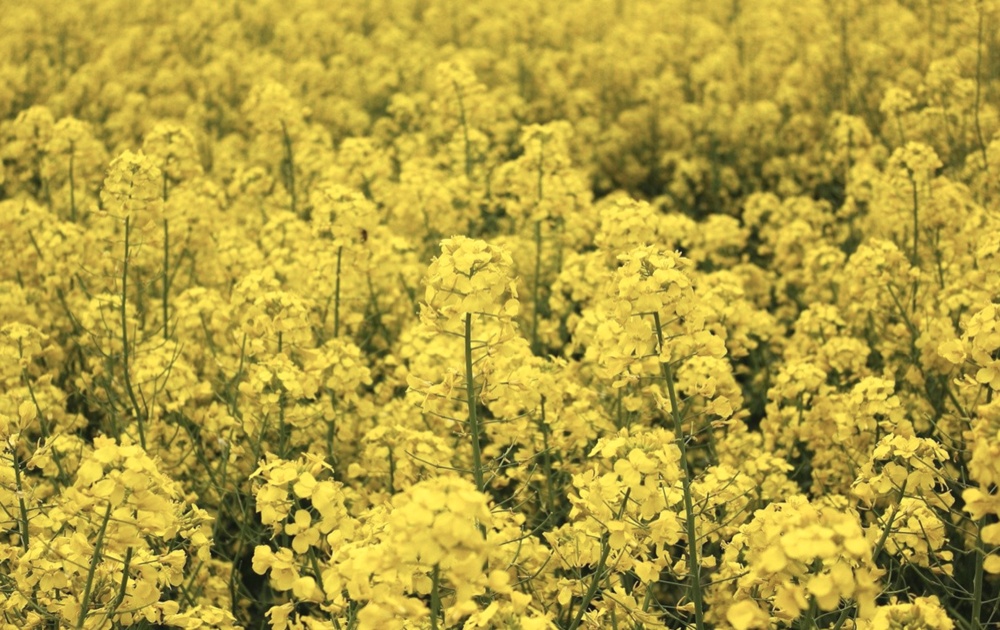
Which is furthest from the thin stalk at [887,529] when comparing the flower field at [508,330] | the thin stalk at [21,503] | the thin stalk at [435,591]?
the thin stalk at [21,503]

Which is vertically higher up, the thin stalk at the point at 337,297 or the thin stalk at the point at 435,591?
the thin stalk at the point at 435,591

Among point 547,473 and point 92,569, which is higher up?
point 92,569

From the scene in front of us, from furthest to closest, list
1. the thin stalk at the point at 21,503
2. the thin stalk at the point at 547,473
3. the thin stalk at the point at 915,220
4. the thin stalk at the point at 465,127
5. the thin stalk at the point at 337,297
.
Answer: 1. the thin stalk at the point at 465,127
2. the thin stalk at the point at 915,220
3. the thin stalk at the point at 337,297
4. the thin stalk at the point at 547,473
5. the thin stalk at the point at 21,503

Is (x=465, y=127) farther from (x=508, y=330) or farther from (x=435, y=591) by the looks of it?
(x=435, y=591)

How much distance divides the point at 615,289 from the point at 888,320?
3.14 metres

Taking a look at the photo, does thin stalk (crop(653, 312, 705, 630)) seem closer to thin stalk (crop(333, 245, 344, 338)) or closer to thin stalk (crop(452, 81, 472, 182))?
thin stalk (crop(333, 245, 344, 338))

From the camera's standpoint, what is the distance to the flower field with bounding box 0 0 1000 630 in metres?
2.83

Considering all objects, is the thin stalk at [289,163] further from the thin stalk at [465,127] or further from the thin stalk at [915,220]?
the thin stalk at [915,220]

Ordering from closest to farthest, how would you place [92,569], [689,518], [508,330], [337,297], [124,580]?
[92,569], [124,580], [689,518], [508,330], [337,297]

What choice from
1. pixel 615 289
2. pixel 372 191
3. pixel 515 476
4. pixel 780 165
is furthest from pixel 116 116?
pixel 615 289

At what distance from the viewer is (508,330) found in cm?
307

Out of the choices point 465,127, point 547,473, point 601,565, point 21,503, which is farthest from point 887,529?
point 465,127

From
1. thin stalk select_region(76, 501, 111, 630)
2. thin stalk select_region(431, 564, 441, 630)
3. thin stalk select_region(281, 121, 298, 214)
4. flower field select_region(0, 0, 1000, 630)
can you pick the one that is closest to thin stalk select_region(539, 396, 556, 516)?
flower field select_region(0, 0, 1000, 630)

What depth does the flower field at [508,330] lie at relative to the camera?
2.83 m
